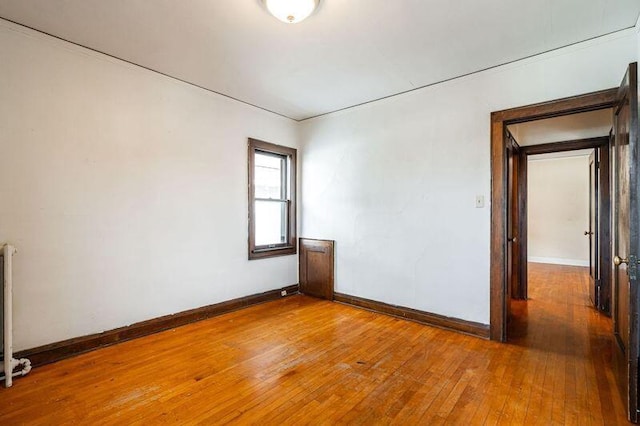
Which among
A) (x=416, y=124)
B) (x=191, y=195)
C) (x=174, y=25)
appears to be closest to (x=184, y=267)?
(x=191, y=195)

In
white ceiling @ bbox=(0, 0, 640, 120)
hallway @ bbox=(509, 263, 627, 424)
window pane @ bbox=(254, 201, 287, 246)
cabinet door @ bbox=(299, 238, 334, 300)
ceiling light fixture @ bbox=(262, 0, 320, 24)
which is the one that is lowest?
hallway @ bbox=(509, 263, 627, 424)

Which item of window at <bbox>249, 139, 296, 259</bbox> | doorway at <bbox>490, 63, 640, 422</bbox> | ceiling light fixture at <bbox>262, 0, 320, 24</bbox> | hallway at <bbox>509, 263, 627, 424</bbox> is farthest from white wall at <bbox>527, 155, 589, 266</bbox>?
ceiling light fixture at <bbox>262, 0, 320, 24</bbox>

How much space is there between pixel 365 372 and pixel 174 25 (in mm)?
3041

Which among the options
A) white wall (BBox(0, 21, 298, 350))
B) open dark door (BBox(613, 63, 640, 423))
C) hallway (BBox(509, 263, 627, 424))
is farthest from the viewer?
white wall (BBox(0, 21, 298, 350))

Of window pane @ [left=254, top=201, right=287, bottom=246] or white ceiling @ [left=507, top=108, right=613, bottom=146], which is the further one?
window pane @ [left=254, top=201, right=287, bottom=246]

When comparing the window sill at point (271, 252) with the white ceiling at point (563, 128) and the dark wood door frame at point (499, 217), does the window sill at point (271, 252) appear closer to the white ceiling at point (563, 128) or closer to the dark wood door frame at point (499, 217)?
the dark wood door frame at point (499, 217)

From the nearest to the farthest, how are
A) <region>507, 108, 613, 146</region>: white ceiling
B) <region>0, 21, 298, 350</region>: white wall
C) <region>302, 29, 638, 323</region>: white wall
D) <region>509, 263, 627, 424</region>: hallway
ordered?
<region>509, 263, 627, 424</region>: hallway < <region>0, 21, 298, 350</region>: white wall < <region>302, 29, 638, 323</region>: white wall < <region>507, 108, 613, 146</region>: white ceiling

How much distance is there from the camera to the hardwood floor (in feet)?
6.17

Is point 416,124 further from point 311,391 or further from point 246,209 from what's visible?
point 311,391

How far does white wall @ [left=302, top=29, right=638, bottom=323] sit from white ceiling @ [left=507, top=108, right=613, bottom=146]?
3.40ft

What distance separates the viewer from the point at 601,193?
3.94 metres

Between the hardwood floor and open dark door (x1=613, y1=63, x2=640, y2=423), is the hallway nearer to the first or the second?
the hardwood floor

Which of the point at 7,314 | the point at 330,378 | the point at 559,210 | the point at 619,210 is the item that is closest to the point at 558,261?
the point at 559,210

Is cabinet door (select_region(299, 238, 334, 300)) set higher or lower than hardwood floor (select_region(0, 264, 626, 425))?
higher
